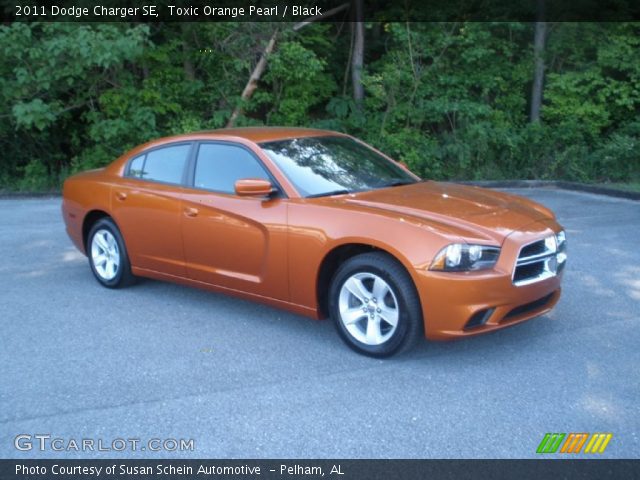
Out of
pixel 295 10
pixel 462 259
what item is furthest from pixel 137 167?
pixel 295 10

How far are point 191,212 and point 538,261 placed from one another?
2806 mm

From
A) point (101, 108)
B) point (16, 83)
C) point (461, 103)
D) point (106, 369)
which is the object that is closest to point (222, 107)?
point (101, 108)

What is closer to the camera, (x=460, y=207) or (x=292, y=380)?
(x=292, y=380)

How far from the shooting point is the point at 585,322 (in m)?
5.56

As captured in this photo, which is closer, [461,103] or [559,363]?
[559,363]

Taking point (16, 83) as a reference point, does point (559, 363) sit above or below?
below

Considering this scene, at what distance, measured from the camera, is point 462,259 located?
14.9ft

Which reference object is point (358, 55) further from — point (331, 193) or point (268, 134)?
point (331, 193)

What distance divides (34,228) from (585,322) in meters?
7.87

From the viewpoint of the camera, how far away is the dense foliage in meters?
14.1

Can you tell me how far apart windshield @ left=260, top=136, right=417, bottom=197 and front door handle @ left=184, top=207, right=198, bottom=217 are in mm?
782

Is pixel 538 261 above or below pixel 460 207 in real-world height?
below

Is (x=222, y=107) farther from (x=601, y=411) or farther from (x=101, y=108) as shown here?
(x=601, y=411)
